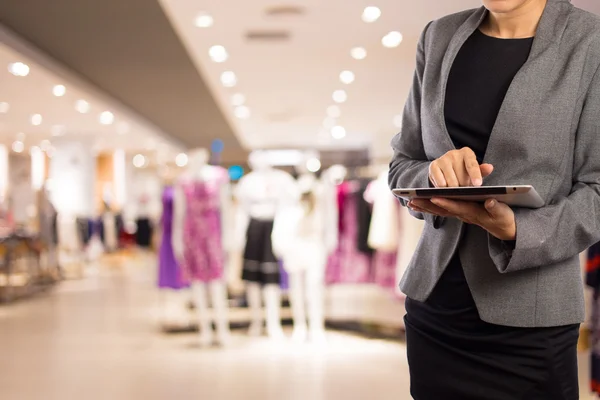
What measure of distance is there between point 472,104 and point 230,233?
5.77 meters

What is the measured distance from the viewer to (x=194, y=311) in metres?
8.16

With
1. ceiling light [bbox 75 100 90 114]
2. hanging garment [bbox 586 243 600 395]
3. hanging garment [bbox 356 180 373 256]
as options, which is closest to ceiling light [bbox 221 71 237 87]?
ceiling light [bbox 75 100 90 114]

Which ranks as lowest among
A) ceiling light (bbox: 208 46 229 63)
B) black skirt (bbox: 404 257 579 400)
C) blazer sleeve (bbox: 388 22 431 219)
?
black skirt (bbox: 404 257 579 400)

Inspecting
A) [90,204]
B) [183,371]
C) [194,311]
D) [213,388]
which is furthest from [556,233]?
[90,204]

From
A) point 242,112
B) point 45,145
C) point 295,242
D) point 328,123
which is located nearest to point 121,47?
point 295,242

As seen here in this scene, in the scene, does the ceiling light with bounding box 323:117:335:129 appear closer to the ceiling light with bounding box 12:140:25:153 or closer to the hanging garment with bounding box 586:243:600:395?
the ceiling light with bounding box 12:140:25:153

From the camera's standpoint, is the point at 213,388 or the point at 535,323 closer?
the point at 535,323

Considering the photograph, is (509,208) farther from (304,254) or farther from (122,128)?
(122,128)

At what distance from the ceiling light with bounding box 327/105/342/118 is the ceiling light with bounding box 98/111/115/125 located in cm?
411

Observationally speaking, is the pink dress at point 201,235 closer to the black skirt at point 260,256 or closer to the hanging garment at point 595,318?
the black skirt at point 260,256

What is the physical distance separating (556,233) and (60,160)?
1574 centimetres

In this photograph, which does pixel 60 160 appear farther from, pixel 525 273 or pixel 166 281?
pixel 525 273

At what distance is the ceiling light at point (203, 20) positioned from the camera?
20.9 ft

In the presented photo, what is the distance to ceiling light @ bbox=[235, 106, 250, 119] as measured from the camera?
1283cm
